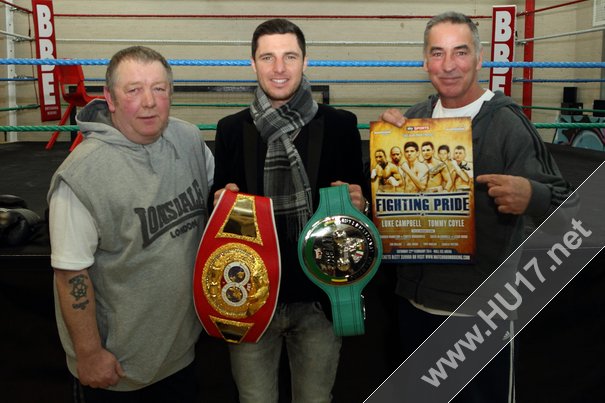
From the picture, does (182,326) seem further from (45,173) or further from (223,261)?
(45,173)

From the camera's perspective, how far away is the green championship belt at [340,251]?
1021 millimetres

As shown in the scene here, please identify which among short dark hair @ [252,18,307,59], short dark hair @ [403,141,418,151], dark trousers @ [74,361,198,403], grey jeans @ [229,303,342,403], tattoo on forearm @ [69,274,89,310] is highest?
short dark hair @ [252,18,307,59]

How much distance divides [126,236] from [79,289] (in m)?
0.13

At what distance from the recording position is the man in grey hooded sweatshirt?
3.19 ft

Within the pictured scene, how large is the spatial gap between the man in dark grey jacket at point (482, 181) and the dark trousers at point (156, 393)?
494mm

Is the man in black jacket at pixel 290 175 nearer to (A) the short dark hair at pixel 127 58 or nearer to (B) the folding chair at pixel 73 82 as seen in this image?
(A) the short dark hair at pixel 127 58


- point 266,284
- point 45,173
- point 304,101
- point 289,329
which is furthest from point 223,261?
point 45,173

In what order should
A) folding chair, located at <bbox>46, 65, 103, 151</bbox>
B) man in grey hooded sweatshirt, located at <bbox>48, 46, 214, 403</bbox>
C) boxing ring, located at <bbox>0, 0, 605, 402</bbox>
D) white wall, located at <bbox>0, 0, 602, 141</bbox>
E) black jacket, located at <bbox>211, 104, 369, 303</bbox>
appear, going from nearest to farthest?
1. man in grey hooded sweatshirt, located at <bbox>48, 46, 214, 403</bbox>
2. black jacket, located at <bbox>211, 104, 369, 303</bbox>
3. boxing ring, located at <bbox>0, 0, 605, 402</bbox>
4. folding chair, located at <bbox>46, 65, 103, 151</bbox>
5. white wall, located at <bbox>0, 0, 602, 141</bbox>

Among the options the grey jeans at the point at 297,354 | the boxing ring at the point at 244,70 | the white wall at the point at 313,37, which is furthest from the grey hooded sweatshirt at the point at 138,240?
the white wall at the point at 313,37

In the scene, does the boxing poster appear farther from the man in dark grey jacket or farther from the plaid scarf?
the plaid scarf

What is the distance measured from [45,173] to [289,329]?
2276mm

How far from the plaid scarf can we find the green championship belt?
0.05 meters

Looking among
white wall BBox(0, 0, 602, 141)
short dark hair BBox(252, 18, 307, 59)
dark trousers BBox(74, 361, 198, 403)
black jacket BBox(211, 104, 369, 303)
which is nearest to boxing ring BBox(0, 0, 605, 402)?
white wall BBox(0, 0, 602, 141)

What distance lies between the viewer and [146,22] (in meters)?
5.34
